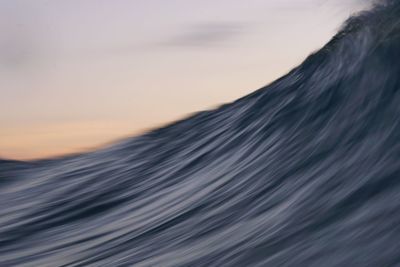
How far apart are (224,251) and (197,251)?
1.01 ft

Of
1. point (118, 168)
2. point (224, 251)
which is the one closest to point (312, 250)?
point (224, 251)

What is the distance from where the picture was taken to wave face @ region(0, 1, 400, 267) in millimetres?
5844

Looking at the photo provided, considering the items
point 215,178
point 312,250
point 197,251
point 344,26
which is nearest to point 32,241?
point 215,178

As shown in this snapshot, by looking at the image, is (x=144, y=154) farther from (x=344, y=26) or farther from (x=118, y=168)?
(x=344, y=26)

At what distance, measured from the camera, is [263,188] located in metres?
7.66

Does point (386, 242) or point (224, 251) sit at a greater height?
point (224, 251)

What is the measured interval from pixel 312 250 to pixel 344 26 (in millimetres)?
5792

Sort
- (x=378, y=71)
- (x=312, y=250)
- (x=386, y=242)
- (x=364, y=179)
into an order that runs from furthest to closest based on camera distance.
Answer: (x=378, y=71)
(x=364, y=179)
(x=312, y=250)
(x=386, y=242)

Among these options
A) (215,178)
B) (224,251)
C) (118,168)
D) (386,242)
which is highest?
(118,168)

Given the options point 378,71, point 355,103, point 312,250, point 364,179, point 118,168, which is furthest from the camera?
point 118,168

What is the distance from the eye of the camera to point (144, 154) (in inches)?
515

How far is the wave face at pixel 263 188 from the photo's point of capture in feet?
19.2

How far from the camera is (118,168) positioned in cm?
1240

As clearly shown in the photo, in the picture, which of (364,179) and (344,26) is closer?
(364,179)
